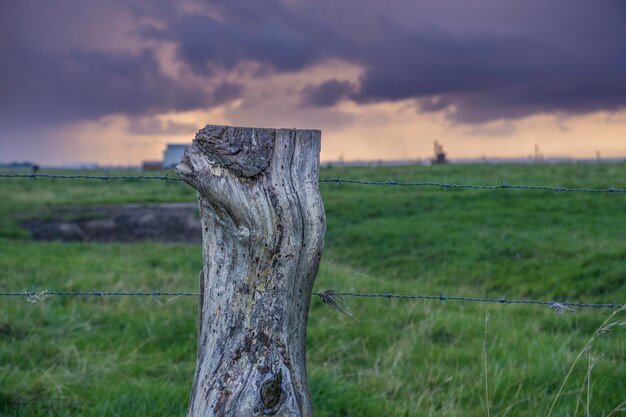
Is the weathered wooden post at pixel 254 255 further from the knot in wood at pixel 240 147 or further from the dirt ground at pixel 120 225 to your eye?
the dirt ground at pixel 120 225

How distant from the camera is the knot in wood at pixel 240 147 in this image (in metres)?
2.91

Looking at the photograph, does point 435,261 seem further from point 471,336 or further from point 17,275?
point 17,275

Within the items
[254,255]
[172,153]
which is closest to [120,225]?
[254,255]

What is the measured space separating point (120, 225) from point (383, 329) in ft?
40.5

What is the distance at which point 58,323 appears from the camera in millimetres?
7156

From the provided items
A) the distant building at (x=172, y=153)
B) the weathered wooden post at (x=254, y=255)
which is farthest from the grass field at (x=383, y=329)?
the distant building at (x=172, y=153)

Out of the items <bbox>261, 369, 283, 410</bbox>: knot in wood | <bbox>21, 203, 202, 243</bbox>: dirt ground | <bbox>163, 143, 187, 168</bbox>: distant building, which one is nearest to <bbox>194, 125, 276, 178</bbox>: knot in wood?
<bbox>261, 369, 283, 410</bbox>: knot in wood

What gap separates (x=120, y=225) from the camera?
59.8 feet

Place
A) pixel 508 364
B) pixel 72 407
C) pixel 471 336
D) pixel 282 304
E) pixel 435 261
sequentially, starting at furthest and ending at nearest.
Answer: pixel 435 261
pixel 471 336
pixel 508 364
pixel 72 407
pixel 282 304

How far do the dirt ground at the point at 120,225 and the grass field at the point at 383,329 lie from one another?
205cm

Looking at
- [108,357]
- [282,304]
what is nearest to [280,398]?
[282,304]

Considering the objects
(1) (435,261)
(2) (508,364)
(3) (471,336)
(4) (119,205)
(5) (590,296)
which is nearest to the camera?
(2) (508,364)

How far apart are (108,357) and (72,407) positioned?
3.73ft

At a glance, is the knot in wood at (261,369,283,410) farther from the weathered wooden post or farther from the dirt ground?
the dirt ground
